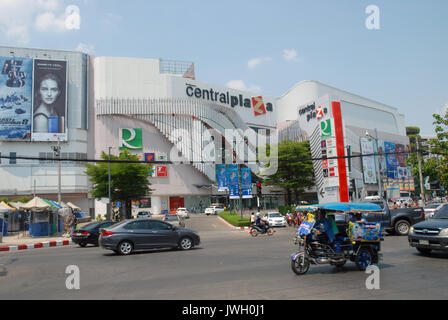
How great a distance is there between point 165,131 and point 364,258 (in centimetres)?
5529

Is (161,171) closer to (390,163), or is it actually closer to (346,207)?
(390,163)

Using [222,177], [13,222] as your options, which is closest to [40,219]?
[13,222]

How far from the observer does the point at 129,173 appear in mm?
38875

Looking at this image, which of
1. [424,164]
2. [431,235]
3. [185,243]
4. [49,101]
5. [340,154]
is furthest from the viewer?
[49,101]

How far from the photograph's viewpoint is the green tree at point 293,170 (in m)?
54.5

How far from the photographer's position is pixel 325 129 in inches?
1905

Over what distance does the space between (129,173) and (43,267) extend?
87.9ft

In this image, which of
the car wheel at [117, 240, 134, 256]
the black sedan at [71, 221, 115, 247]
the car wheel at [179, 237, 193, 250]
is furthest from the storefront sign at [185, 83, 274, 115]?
the car wheel at [117, 240, 134, 256]

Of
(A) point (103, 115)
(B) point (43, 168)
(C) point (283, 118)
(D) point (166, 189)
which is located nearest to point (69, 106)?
(A) point (103, 115)

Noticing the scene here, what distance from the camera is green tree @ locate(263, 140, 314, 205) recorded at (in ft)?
179

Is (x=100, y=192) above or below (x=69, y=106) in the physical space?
below
